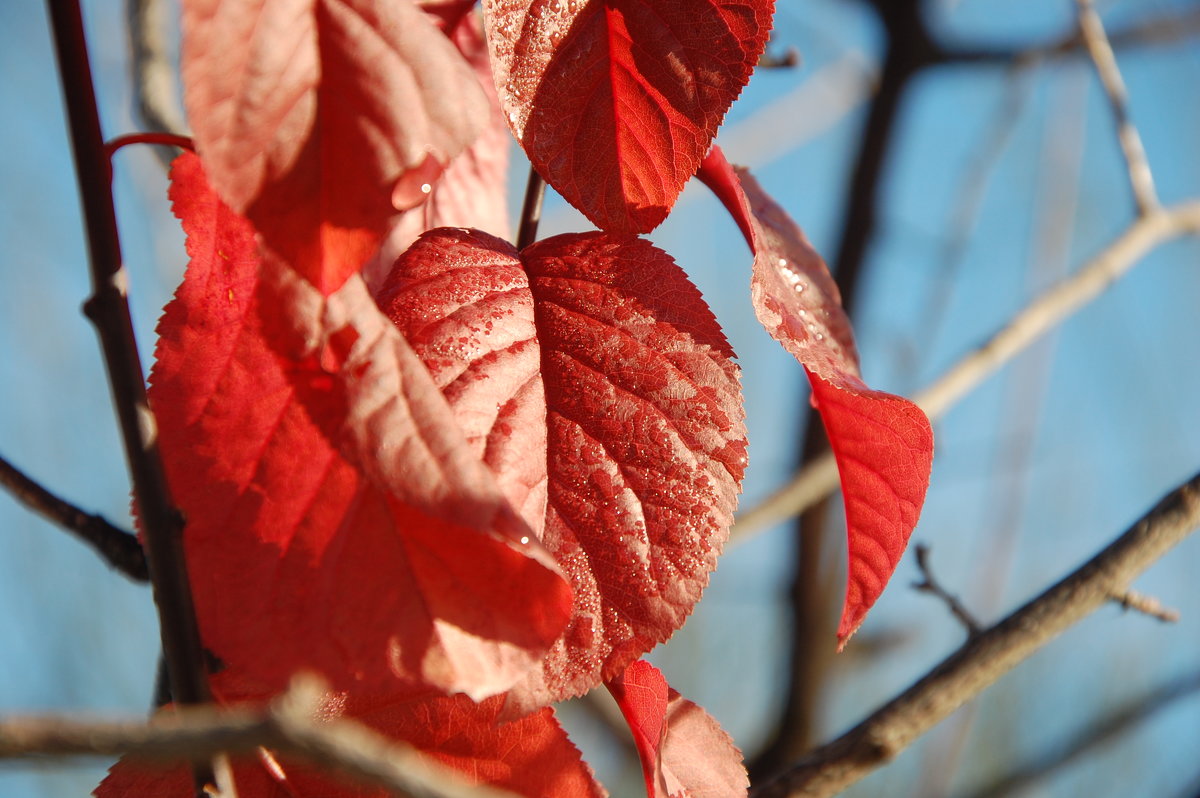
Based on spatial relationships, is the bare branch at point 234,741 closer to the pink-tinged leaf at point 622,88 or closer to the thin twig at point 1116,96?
the pink-tinged leaf at point 622,88

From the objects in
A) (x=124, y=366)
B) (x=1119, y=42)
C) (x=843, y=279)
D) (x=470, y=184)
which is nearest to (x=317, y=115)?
(x=124, y=366)

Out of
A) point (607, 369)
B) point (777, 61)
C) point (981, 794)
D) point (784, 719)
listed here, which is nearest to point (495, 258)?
point (607, 369)

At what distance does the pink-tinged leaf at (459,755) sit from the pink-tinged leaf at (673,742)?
0.07ft

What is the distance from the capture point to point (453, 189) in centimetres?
41

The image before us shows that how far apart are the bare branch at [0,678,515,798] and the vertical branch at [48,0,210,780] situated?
0.10m

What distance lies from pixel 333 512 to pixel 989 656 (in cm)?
32

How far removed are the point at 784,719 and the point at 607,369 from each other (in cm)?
102

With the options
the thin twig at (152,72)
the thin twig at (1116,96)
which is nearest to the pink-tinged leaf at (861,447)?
the thin twig at (152,72)

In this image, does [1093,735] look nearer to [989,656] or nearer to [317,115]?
[989,656]

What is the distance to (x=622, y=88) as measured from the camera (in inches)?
11.9

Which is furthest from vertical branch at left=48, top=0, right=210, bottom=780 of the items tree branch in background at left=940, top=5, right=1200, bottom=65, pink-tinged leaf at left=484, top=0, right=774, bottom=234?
tree branch in background at left=940, top=5, right=1200, bottom=65

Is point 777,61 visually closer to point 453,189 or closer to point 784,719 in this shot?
point 453,189

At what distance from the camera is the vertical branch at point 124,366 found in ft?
0.81

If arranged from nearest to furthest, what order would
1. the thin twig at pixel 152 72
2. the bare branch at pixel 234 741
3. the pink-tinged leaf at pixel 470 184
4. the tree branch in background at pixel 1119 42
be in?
the bare branch at pixel 234 741, the pink-tinged leaf at pixel 470 184, the thin twig at pixel 152 72, the tree branch in background at pixel 1119 42
